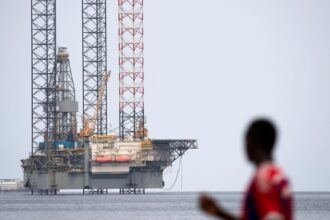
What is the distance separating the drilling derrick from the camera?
136 metres

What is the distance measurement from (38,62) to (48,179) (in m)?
15.8

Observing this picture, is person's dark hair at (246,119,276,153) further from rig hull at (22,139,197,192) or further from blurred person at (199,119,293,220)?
rig hull at (22,139,197,192)

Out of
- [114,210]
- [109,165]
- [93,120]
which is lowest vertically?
[114,210]

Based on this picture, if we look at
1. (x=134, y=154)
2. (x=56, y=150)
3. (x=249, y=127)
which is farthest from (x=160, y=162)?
(x=249, y=127)

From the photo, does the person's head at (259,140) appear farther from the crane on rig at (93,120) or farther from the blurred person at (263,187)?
the crane on rig at (93,120)

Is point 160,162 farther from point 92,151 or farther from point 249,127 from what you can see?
point 249,127

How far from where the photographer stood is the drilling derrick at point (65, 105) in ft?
447

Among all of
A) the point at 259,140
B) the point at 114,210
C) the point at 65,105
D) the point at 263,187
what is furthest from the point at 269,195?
the point at 65,105

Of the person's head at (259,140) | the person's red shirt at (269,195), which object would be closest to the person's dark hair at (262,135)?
the person's head at (259,140)

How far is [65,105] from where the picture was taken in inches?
5340

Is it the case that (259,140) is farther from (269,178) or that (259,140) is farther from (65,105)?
(65,105)

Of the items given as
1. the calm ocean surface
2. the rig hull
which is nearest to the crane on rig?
the rig hull

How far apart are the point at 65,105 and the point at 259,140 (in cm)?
12964

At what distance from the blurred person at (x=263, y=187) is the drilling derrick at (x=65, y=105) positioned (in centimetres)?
12873
